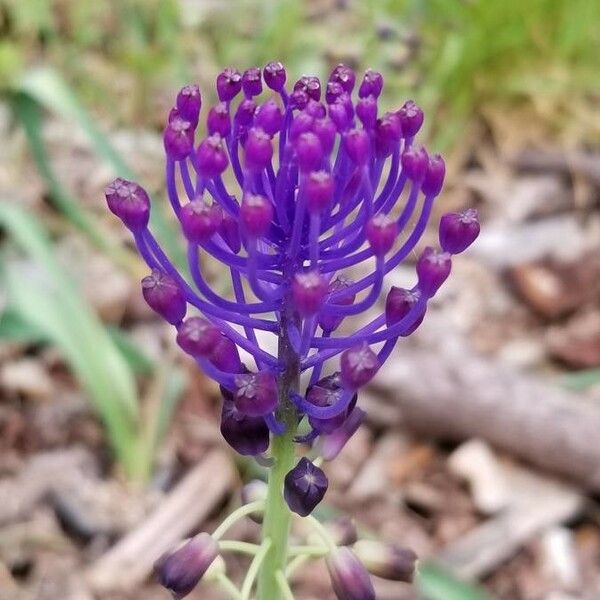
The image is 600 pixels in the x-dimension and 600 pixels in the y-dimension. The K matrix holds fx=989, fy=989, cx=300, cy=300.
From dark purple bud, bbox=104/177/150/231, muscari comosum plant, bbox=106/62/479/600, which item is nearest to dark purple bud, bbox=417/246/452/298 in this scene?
muscari comosum plant, bbox=106/62/479/600

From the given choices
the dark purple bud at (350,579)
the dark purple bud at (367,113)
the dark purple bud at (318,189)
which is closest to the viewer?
the dark purple bud at (318,189)

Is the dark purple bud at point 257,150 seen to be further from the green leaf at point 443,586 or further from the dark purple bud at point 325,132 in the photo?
the green leaf at point 443,586

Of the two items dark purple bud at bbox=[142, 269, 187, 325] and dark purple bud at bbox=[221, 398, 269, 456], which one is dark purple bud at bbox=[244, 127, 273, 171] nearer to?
dark purple bud at bbox=[142, 269, 187, 325]

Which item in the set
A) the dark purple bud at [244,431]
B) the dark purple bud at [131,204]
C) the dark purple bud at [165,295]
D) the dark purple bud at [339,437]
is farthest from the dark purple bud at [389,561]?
the dark purple bud at [131,204]

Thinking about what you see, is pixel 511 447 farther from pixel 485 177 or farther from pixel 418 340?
pixel 485 177

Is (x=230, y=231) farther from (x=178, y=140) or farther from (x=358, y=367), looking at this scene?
(x=358, y=367)

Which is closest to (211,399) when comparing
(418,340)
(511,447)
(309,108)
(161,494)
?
(161,494)
